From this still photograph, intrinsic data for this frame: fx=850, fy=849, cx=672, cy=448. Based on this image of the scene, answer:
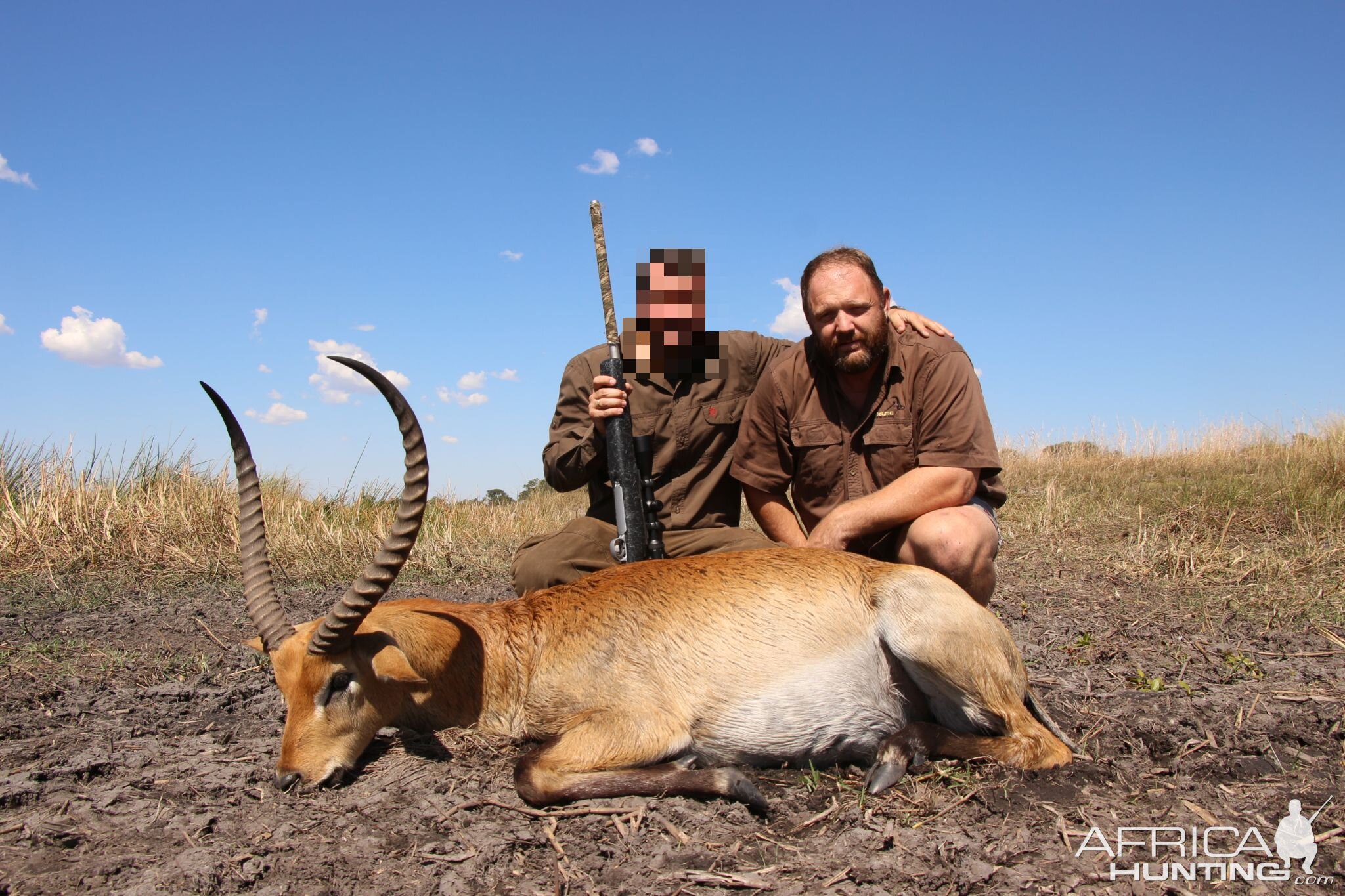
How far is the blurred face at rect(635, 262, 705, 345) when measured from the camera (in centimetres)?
565

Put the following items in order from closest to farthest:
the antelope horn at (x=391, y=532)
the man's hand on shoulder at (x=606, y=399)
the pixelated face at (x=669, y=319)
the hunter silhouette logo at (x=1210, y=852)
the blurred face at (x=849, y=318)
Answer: the hunter silhouette logo at (x=1210, y=852), the antelope horn at (x=391, y=532), the blurred face at (x=849, y=318), the man's hand on shoulder at (x=606, y=399), the pixelated face at (x=669, y=319)

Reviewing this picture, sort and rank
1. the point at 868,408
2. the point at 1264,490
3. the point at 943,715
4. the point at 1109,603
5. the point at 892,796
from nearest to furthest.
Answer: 1. the point at 892,796
2. the point at 943,715
3. the point at 868,408
4. the point at 1109,603
5. the point at 1264,490

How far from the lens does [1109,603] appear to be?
614 cm

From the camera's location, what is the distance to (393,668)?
3.46m

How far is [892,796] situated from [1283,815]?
134 cm

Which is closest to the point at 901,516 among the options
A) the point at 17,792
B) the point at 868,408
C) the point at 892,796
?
the point at 868,408

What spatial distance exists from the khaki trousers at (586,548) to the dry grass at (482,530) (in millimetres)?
2403

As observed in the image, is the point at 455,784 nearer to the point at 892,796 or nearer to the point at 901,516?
the point at 892,796

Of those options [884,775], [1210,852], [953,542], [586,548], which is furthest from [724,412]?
[1210,852]

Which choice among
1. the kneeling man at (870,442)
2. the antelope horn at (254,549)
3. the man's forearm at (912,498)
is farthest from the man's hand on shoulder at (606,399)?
the antelope horn at (254,549)

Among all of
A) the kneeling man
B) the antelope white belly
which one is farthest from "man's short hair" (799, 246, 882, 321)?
the antelope white belly

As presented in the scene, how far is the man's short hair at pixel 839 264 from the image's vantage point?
5.23 m

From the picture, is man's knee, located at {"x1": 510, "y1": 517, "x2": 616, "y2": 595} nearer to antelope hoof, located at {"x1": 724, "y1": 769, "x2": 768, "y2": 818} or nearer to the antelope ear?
the antelope ear

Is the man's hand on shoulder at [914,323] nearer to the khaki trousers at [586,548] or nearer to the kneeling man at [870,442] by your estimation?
the kneeling man at [870,442]
